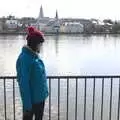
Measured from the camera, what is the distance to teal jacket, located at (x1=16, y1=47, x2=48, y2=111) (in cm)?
405

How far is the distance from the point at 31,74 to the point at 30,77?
4cm

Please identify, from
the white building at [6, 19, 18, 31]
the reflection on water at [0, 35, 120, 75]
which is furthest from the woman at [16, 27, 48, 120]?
the white building at [6, 19, 18, 31]

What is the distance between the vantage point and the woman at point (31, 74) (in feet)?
13.3

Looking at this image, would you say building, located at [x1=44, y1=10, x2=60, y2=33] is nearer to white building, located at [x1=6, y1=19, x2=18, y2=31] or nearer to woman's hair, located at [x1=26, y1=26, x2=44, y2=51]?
white building, located at [x1=6, y1=19, x2=18, y2=31]

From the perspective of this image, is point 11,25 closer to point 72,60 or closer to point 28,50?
point 72,60

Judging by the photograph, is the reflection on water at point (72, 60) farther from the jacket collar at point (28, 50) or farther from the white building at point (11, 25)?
the white building at point (11, 25)

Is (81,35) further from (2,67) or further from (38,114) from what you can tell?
(38,114)

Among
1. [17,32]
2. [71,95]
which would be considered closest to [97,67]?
[71,95]

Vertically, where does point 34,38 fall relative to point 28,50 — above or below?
above

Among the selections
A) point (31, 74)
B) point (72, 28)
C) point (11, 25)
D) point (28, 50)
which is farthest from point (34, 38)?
point (72, 28)

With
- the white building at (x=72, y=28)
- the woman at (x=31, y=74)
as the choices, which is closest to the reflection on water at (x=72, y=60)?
the woman at (x=31, y=74)

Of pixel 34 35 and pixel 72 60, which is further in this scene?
pixel 72 60

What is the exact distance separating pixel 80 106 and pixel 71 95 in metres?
1.66

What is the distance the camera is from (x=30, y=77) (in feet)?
13.5
